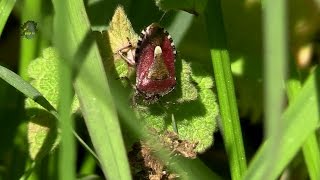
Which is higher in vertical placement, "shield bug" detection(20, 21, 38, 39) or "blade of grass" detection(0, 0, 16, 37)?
"blade of grass" detection(0, 0, 16, 37)

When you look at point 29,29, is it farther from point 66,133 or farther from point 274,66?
point 274,66

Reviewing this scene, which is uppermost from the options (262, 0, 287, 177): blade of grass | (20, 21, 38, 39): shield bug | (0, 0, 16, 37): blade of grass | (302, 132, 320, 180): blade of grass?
(0, 0, 16, 37): blade of grass

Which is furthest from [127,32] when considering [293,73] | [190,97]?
[293,73]

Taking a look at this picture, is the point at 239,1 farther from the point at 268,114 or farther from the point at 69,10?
the point at 268,114

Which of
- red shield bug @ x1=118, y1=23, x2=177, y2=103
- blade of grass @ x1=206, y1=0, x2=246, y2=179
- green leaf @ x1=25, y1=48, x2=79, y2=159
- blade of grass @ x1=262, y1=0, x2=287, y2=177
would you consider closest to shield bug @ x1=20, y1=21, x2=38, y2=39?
green leaf @ x1=25, y1=48, x2=79, y2=159

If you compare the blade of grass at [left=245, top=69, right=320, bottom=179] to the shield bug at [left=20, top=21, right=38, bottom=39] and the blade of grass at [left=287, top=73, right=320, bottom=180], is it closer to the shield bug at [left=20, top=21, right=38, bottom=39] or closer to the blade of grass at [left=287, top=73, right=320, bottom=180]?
the blade of grass at [left=287, top=73, right=320, bottom=180]

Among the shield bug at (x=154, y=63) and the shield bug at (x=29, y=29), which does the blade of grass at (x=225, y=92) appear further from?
the shield bug at (x=29, y=29)

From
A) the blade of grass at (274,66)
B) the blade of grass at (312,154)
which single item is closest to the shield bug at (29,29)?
the blade of grass at (312,154)

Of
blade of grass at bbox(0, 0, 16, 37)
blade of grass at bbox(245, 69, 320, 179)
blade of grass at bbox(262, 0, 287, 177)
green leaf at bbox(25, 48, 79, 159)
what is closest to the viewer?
blade of grass at bbox(262, 0, 287, 177)
